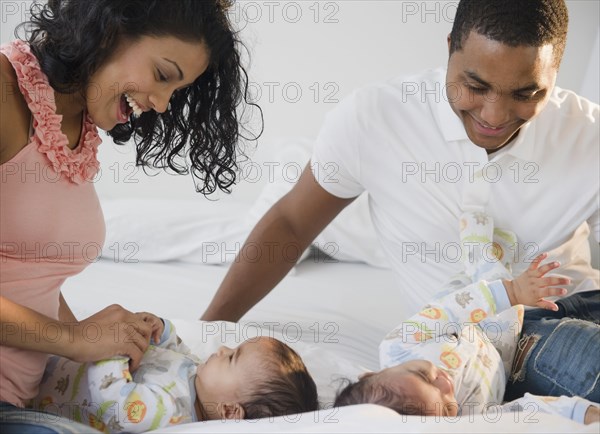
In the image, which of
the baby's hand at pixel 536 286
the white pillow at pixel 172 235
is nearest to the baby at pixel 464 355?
the baby's hand at pixel 536 286

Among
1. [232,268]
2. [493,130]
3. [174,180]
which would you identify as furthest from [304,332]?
[174,180]

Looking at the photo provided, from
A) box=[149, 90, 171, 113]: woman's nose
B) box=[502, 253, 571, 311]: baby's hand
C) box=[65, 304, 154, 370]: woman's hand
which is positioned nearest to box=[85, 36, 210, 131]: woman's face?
box=[149, 90, 171, 113]: woman's nose

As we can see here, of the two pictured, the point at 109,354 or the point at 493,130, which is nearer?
the point at 109,354

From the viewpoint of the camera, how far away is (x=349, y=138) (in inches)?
68.7

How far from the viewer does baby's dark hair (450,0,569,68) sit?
1.48 meters

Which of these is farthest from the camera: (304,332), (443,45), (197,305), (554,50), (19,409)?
(443,45)

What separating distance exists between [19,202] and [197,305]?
898 millimetres

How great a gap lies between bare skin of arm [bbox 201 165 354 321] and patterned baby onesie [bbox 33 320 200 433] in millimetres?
423

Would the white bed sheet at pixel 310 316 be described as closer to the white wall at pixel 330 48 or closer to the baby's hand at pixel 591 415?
the baby's hand at pixel 591 415

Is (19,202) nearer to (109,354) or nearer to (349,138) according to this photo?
(109,354)

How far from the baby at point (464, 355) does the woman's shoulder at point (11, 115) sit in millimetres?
637

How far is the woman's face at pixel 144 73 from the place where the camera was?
1200mm

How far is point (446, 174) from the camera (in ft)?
5.58

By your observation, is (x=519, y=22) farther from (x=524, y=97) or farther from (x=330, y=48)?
(x=330, y=48)
